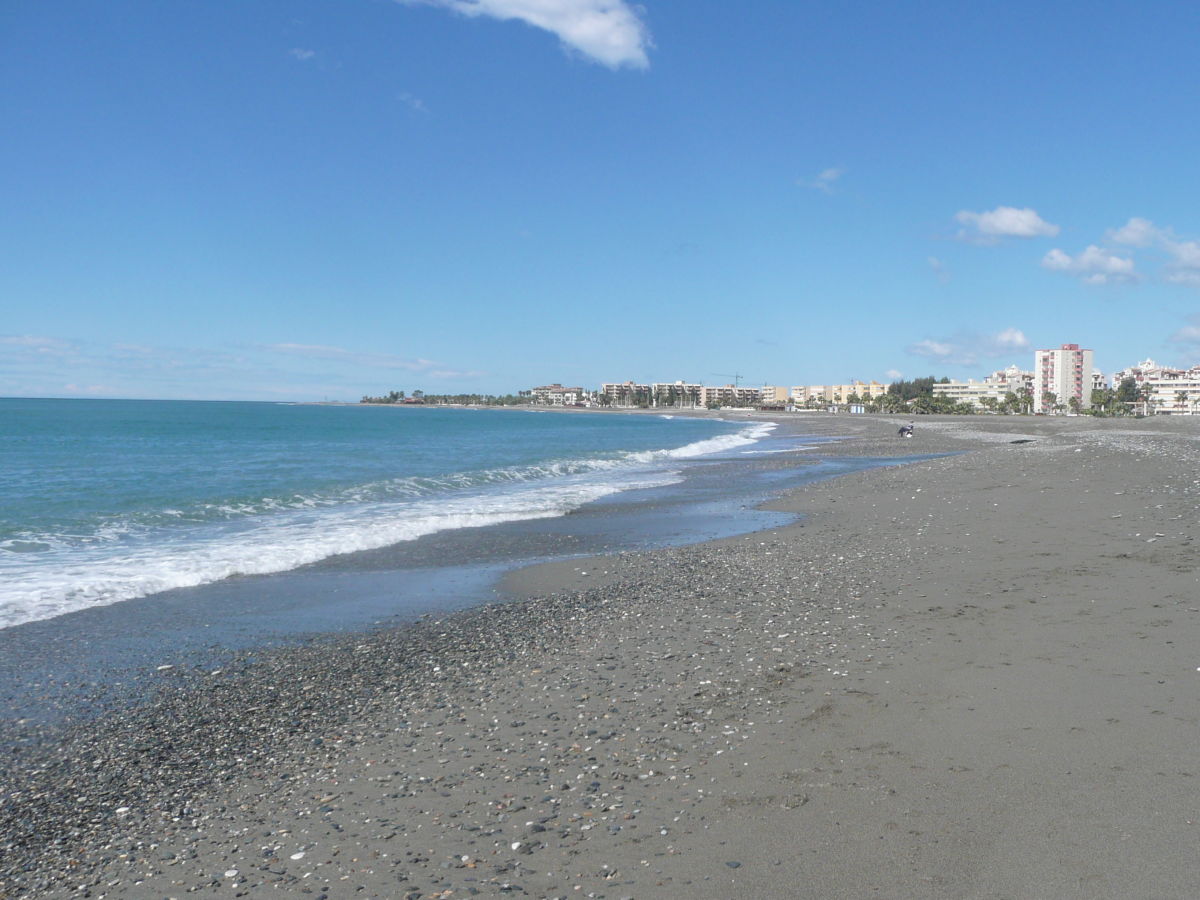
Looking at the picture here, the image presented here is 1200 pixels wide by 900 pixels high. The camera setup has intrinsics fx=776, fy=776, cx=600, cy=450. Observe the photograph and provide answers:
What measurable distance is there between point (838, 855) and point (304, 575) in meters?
9.98

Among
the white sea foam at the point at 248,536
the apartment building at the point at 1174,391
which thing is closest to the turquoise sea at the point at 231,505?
the white sea foam at the point at 248,536

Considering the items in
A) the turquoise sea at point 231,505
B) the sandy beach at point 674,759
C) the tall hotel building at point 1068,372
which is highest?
the tall hotel building at point 1068,372

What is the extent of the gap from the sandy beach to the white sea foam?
465cm

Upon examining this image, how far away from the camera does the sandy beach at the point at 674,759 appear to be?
3.82m

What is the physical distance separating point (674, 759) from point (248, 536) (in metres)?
13.2

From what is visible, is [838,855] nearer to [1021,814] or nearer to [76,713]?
[1021,814]

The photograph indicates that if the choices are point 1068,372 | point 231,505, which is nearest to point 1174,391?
point 1068,372

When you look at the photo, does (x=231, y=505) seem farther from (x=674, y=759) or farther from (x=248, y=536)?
(x=674, y=759)

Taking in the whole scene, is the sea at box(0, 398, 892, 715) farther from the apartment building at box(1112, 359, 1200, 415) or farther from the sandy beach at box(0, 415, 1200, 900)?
the apartment building at box(1112, 359, 1200, 415)

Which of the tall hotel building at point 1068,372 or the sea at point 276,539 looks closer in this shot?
the sea at point 276,539

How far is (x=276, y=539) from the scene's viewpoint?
15.2m

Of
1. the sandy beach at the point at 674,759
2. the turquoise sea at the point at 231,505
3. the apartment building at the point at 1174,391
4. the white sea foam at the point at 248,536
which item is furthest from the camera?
the apartment building at the point at 1174,391

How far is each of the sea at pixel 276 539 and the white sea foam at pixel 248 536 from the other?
6 centimetres

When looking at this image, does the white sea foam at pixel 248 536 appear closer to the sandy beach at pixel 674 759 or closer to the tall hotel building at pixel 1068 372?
the sandy beach at pixel 674 759
